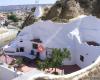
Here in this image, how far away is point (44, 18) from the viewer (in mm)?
40656

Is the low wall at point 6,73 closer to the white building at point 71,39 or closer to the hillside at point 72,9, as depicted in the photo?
the white building at point 71,39

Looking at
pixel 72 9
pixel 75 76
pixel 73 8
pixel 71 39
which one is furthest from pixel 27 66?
pixel 75 76

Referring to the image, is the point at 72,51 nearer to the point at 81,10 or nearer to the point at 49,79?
Answer: the point at 81,10

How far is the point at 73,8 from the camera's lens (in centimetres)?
3828

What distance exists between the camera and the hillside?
1491 inches

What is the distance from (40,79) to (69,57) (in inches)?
460

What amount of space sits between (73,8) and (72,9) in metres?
0.29

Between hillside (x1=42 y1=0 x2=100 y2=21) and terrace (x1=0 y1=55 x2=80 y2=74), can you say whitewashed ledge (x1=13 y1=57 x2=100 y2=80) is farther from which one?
hillside (x1=42 y1=0 x2=100 y2=21)

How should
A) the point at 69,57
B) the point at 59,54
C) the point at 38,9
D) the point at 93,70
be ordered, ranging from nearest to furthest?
the point at 93,70 < the point at 59,54 < the point at 69,57 < the point at 38,9

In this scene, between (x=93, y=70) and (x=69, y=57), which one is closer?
(x=93, y=70)

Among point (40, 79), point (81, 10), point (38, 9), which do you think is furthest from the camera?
point (38, 9)

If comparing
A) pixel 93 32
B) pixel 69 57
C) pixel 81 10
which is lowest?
pixel 69 57

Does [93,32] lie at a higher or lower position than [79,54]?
higher

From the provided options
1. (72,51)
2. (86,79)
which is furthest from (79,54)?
(86,79)
